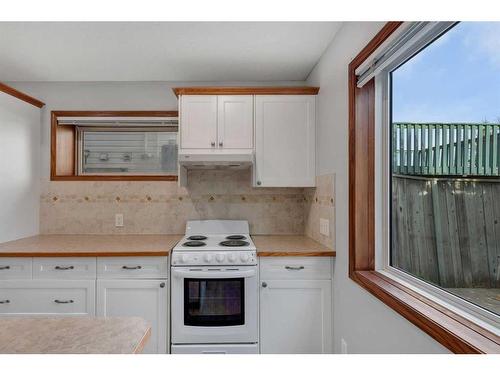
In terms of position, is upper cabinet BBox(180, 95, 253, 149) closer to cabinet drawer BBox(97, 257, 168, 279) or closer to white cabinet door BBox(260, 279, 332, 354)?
cabinet drawer BBox(97, 257, 168, 279)

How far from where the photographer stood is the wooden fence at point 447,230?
1101mm

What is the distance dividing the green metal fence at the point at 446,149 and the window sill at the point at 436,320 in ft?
1.69

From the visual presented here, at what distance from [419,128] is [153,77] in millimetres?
2321

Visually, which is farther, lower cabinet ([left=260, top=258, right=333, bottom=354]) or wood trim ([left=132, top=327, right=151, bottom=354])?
lower cabinet ([left=260, top=258, right=333, bottom=354])

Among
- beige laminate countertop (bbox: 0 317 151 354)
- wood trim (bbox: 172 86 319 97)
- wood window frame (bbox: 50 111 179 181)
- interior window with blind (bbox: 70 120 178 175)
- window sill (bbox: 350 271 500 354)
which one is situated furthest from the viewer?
interior window with blind (bbox: 70 120 178 175)

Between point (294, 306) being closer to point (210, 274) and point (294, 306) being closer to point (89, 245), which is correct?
point (210, 274)

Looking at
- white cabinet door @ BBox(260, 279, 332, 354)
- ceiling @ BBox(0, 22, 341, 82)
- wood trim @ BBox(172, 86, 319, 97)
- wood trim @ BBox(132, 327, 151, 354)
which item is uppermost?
ceiling @ BBox(0, 22, 341, 82)

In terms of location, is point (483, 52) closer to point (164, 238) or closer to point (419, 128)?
point (419, 128)

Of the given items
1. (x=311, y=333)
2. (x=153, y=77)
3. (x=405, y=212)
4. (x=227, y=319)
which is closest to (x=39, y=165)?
(x=153, y=77)

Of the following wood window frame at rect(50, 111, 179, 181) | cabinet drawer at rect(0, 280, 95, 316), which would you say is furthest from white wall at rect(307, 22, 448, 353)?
cabinet drawer at rect(0, 280, 95, 316)

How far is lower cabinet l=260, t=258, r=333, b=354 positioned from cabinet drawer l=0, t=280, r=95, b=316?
123cm

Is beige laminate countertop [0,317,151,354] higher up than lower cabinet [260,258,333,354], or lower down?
higher up

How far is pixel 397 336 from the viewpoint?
4.59 feet

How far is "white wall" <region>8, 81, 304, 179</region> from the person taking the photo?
306 cm
